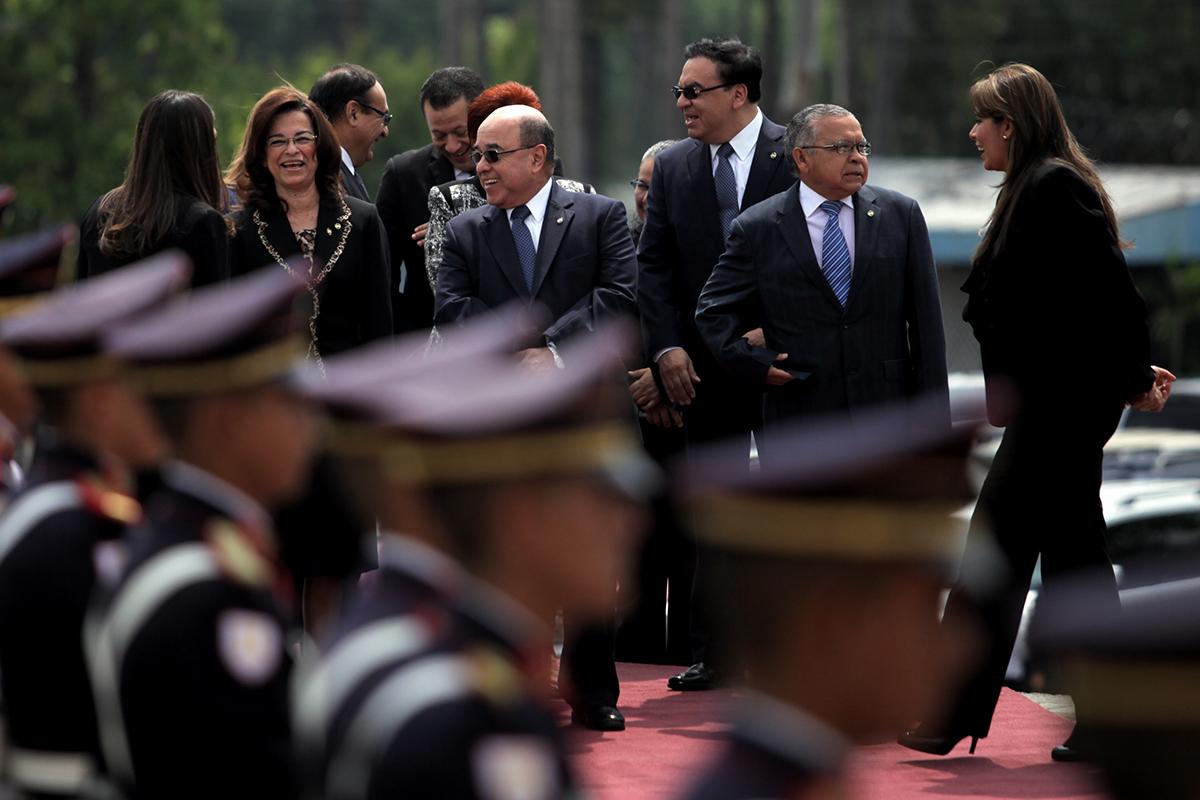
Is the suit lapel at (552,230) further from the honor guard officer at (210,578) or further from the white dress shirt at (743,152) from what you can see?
the honor guard officer at (210,578)

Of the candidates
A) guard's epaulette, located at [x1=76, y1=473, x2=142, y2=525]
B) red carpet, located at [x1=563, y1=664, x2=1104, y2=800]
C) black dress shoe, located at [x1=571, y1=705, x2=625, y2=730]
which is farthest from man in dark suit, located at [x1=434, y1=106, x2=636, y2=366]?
guard's epaulette, located at [x1=76, y1=473, x2=142, y2=525]

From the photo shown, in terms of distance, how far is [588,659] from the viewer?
6711 millimetres

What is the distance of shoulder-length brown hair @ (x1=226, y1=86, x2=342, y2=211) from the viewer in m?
7.11

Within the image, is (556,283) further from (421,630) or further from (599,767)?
(421,630)

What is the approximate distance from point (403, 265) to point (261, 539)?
5470 mm

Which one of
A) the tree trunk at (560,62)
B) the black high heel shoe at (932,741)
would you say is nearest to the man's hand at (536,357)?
the black high heel shoe at (932,741)

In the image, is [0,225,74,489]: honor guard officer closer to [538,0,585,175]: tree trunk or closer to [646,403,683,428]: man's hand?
[646,403,683,428]: man's hand

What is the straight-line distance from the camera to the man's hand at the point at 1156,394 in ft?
20.8

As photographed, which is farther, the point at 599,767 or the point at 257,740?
the point at 599,767

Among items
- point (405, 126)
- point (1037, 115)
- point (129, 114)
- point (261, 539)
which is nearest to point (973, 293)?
point (1037, 115)

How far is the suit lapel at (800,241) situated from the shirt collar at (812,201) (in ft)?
0.05

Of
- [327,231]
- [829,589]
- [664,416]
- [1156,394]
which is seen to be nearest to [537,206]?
[327,231]

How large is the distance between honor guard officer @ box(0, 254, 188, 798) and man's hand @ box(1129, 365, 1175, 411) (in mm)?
3493

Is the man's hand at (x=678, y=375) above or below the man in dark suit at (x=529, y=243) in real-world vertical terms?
below
